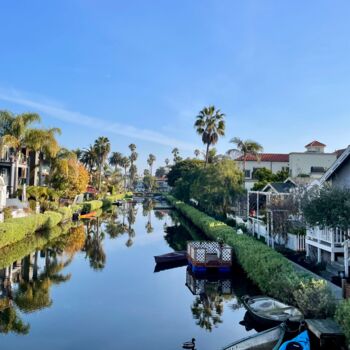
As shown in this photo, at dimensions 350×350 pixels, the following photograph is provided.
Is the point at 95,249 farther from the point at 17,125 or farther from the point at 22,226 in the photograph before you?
the point at 17,125

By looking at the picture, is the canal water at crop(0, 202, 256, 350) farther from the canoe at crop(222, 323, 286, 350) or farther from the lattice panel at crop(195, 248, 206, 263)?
the canoe at crop(222, 323, 286, 350)

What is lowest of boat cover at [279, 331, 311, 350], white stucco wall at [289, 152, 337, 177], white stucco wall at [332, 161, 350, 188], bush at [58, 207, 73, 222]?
boat cover at [279, 331, 311, 350]

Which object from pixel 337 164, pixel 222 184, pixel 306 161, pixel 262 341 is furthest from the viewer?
pixel 306 161

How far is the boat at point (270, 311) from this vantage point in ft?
41.2

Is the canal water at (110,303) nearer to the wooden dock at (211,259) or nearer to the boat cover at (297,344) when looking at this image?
the wooden dock at (211,259)

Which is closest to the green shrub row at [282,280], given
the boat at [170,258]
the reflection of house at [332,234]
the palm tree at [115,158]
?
the reflection of house at [332,234]

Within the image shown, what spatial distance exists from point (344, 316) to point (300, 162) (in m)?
43.4

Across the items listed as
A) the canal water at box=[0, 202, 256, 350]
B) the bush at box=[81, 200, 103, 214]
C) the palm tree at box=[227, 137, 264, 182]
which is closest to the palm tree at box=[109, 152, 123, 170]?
the bush at box=[81, 200, 103, 214]

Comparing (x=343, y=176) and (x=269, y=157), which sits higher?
(x=269, y=157)

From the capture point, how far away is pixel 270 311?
528 inches

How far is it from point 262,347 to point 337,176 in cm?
1334

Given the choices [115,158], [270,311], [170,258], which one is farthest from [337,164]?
[115,158]

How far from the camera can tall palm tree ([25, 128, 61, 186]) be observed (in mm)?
47375

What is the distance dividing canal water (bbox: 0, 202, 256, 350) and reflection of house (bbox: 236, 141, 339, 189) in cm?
2586
